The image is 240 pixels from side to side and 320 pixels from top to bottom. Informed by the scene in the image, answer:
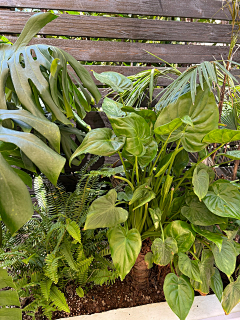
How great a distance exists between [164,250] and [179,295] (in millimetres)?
181

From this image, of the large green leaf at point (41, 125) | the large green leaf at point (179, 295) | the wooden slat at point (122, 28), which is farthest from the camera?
the wooden slat at point (122, 28)

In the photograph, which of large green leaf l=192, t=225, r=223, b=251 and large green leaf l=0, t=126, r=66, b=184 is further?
large green leaf l=192, t=225, r=223, b=251

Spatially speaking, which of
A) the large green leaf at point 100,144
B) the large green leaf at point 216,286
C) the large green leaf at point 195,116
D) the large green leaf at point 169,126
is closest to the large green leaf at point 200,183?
the large green leaf at point 195,116

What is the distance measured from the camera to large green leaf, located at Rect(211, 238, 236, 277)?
2.98 feet

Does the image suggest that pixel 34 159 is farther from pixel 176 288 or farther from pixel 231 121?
pixel 231 121

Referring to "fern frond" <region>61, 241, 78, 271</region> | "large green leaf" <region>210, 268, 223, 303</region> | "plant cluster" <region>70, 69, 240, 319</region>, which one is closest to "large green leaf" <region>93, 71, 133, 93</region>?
"plant cluster" <region>70, 69, 240, 319</region>

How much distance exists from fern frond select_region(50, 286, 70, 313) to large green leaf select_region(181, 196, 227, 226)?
64 centimetres

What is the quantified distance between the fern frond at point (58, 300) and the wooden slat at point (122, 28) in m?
1.47

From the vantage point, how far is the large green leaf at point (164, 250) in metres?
0.92

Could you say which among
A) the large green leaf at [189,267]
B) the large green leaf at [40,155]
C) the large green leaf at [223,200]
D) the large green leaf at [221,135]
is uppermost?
the large green leaf at [40,155]

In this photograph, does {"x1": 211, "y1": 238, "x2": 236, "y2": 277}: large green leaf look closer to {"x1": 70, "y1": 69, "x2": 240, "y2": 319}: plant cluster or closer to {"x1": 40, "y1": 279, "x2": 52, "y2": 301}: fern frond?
{"x1": 70, "y1": 69, "x2": 240, "y2": 319}: plant cluster

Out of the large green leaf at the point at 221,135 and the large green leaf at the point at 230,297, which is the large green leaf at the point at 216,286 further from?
the large green leaf at the point at 221,135

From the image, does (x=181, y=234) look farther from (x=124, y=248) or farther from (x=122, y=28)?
(x=122, y=28)

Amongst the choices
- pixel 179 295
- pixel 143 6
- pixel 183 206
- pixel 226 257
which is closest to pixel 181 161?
pixel 183 206
